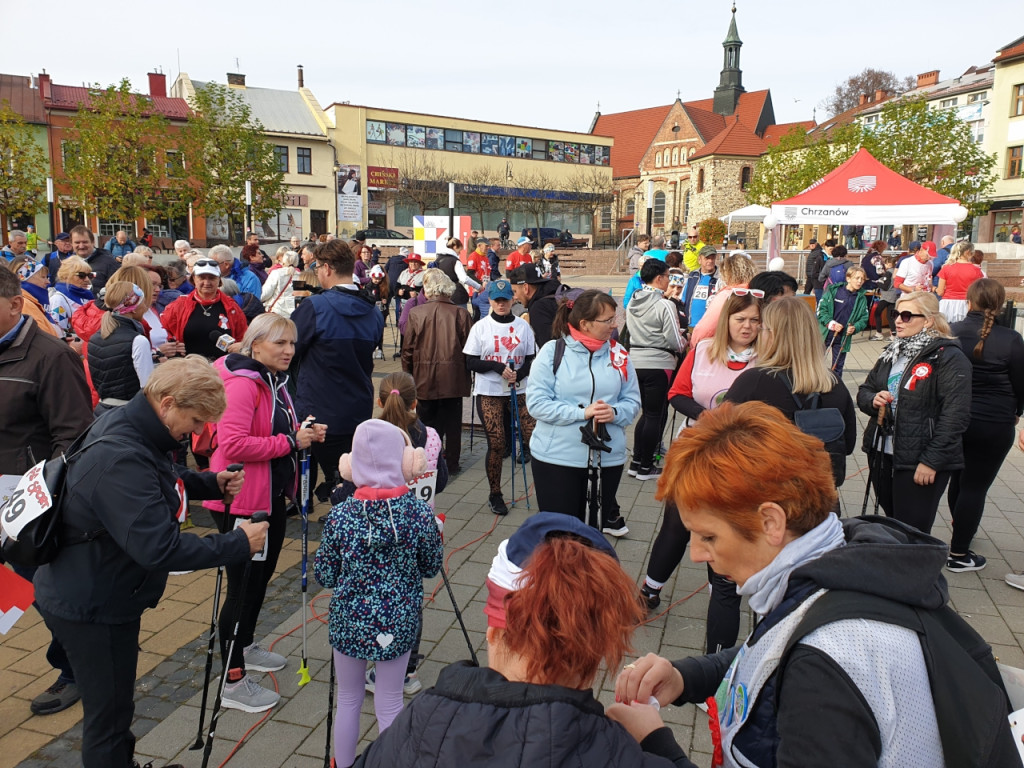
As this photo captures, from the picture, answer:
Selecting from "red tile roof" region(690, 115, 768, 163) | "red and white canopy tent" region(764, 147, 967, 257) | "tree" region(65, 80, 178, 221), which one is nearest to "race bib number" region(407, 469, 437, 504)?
"red and white canopy tent" region(764, 147, 967, 257)

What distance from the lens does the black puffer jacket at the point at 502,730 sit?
1331mm

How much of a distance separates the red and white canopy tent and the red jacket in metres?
11.2

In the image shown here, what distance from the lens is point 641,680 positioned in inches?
72.4

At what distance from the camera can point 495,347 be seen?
6.65 meters

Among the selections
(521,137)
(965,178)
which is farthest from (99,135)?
(965,178)

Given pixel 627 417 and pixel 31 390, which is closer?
pixel 31 390

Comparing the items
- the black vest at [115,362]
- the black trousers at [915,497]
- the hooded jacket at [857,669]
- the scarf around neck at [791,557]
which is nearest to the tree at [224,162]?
the black vest at [115,362]

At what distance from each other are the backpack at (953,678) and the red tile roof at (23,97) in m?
53.6

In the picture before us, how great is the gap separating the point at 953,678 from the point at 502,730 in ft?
2.78

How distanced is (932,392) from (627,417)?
183 cm

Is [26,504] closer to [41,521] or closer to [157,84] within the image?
[41,521]

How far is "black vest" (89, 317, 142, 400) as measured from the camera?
5289 millimetres

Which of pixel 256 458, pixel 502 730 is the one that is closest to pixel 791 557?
pixel 502 730

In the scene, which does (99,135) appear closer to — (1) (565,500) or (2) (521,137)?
(2) (521,137)
